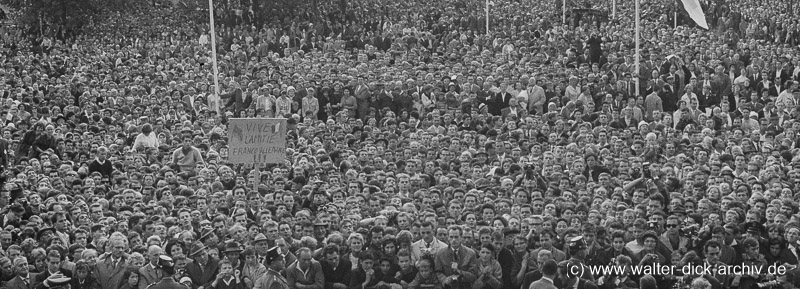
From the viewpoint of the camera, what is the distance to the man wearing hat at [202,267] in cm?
1867

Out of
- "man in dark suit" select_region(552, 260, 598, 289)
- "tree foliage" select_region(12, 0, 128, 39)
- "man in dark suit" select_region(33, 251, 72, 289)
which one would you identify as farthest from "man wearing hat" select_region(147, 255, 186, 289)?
"tree foliage" select_region(12, 0, 128, 39)

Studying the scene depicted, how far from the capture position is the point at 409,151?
25.9 m

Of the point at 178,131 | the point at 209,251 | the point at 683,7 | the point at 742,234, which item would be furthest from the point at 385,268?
the point at 683,7

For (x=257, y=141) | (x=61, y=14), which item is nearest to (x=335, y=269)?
(x=257, y=141)

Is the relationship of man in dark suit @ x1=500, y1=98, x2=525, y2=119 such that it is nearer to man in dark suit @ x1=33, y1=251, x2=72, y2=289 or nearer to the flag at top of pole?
the flag at top of pole

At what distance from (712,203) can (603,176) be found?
227 centimetres

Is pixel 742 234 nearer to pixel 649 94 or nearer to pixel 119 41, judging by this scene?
pixel 649 94

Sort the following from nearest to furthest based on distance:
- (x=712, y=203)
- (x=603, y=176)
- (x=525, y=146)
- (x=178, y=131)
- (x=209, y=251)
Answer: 1. (x=209, y=251)
2. (x=712, y=203)
3. (x=603, y=176)
4. (x=525, y=146)
5. (x=178, y=131)

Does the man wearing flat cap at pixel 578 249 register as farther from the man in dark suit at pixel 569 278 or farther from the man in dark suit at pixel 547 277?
the man in dark suit at pixel 547 277

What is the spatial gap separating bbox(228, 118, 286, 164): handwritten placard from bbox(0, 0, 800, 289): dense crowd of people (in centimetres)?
22

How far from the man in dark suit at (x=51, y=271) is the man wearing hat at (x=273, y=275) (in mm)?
1983

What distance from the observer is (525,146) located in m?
26.6

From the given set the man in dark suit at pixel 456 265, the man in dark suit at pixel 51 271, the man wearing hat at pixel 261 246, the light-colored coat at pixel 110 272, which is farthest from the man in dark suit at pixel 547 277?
the man in dark suit at pixel 51 271

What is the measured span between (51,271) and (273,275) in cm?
237
